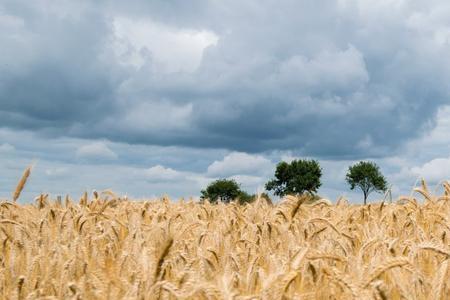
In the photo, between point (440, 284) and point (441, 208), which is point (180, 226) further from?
point (441, 208)

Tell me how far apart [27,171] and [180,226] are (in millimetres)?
2655

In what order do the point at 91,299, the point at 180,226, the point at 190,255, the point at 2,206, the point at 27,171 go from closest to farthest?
the point at 91,299
the point at 190,255
the point at 180,226
the point at 2,206
the point at 27,171

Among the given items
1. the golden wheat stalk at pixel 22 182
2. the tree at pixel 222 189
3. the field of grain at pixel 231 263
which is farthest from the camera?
the tree at pixel 222 189

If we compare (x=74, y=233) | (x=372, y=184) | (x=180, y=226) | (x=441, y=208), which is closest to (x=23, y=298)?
(x=74, y=233)

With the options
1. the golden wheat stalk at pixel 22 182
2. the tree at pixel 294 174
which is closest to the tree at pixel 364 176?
the tree at pixel 294 174

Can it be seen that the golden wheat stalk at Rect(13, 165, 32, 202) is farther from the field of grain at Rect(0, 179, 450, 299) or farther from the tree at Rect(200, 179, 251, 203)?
the tree at Rect(200, 179, 251, 203)

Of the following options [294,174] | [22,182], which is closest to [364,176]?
[294,174]

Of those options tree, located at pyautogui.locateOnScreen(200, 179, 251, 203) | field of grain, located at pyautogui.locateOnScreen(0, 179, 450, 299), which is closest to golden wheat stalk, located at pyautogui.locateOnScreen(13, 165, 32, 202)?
field of grain, located at pyautogui.locateOnScreen(0, 179, 450, 299)

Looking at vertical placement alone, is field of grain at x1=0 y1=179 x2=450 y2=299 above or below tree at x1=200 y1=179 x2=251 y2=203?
below

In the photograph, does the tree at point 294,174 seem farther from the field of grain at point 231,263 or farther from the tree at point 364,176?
the field of grain at point 231,263

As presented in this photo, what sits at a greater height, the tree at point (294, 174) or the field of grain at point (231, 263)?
the tree at point (294, 174)

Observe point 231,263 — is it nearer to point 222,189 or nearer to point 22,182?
point 22,182

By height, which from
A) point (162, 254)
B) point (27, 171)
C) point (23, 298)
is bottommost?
point (23, 298)

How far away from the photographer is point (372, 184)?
98.3 metres
